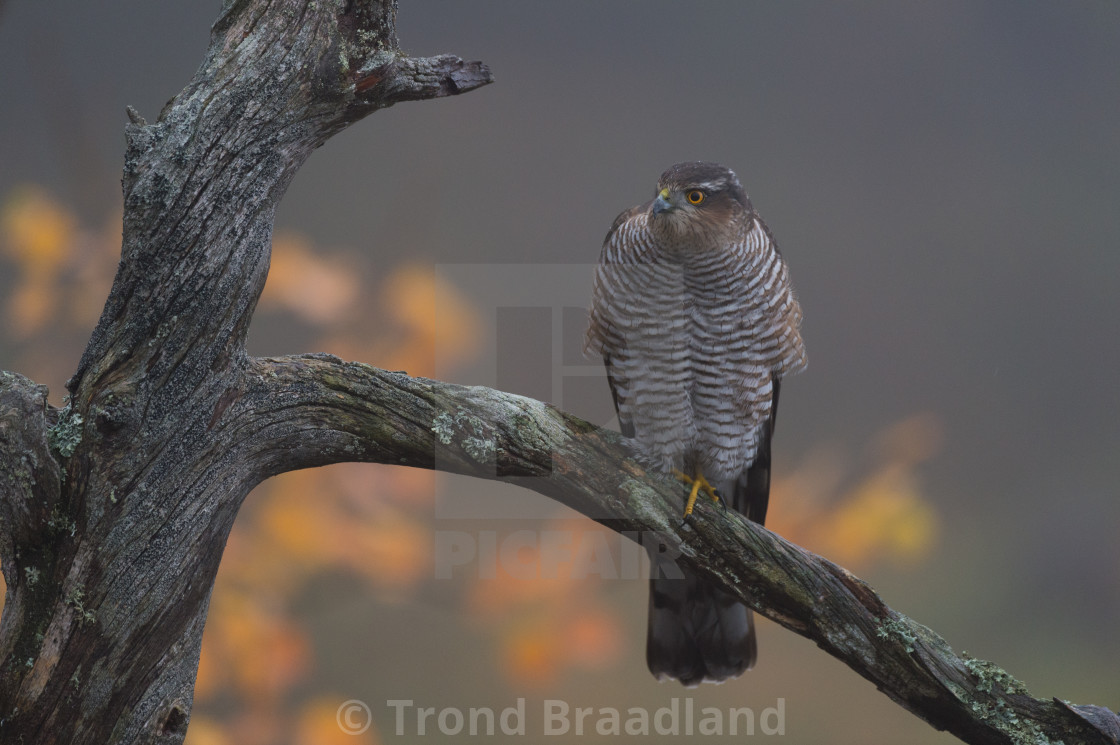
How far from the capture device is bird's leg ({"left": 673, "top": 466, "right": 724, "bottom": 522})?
1.83 meters

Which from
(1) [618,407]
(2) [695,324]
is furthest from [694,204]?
(1) [618,407]

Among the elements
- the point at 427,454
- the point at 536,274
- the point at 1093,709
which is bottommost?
the point at 1093,709

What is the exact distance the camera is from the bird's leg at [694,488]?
1826 millimetres

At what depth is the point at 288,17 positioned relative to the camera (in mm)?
1495

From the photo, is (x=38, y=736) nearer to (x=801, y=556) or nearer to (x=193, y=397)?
(x=193, y=397)

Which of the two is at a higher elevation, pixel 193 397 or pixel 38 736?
pixel 193 397

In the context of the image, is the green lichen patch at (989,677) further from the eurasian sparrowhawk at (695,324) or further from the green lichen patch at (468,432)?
the green lichen patch at (468,432)

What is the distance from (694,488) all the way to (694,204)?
2.00 ft

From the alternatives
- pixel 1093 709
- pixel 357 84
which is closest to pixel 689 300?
pixel 357 84

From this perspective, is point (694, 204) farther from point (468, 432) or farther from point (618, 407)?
point (468, 432)

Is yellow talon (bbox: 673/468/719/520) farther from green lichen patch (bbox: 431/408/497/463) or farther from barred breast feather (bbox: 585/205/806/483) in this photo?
green lichen patch (bbox: 431/408/497/463)

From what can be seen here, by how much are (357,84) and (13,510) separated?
0.90 metres

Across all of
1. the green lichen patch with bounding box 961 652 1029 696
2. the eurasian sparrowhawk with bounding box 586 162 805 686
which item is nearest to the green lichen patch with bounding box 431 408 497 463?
the eurasian sparrowhawk with bounding box 586 162 805 686

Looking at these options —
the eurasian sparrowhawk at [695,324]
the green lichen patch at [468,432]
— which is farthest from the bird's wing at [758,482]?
the green lichen patch at [468,432]
